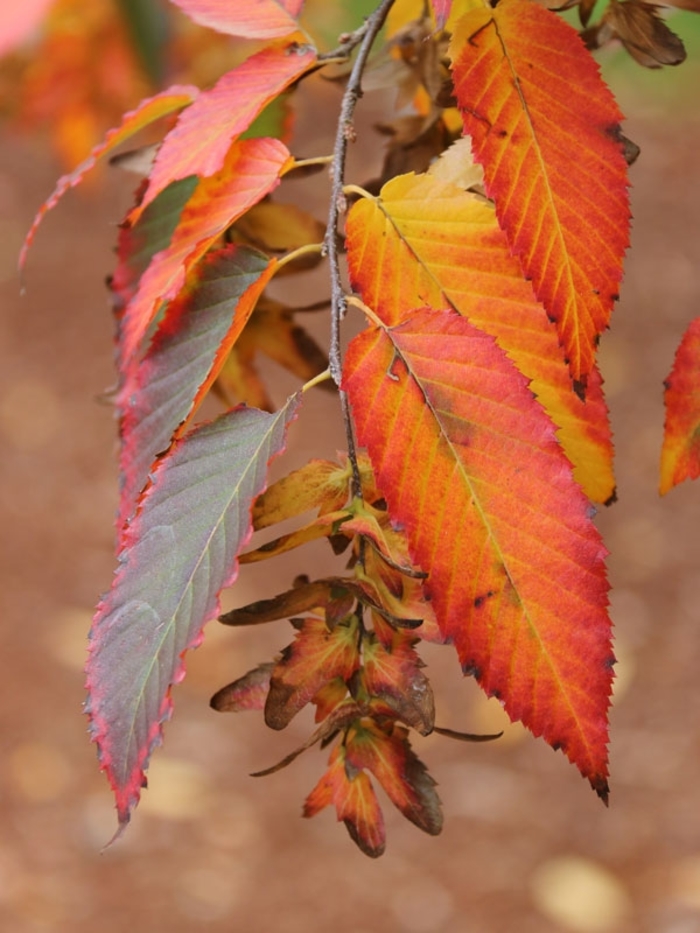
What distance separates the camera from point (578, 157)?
472mm

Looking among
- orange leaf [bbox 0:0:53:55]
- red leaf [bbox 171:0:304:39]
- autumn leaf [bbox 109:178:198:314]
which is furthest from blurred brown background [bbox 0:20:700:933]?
red leaf [bbox 171:0:304:39]

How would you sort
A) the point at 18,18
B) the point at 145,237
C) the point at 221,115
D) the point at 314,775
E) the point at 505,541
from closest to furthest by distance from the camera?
the point at 505,541
the point at 221,115
the point at 145,237
the point at 18,18
the point at 314,775

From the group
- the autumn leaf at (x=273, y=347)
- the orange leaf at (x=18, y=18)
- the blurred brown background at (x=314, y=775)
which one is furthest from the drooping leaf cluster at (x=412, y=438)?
the blurred brown background at (x=314, y=775)

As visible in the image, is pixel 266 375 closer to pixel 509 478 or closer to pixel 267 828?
pixel 267 828

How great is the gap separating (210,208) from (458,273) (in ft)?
0.40

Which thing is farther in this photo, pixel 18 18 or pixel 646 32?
pixel 18 18

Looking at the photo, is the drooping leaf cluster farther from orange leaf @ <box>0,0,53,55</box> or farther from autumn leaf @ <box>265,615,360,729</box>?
orange leaf @ <box>0,0,53,55</box>

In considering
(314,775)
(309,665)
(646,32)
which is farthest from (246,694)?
(314,775)

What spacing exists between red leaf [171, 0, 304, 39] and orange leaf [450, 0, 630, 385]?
12 centimetres

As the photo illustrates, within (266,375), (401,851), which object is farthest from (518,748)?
(266,375)

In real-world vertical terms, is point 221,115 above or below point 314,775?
above

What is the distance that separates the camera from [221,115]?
0.52 metres

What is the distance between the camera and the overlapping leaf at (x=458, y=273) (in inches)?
18.6

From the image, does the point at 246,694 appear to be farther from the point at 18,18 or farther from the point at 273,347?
the point at 18,18
